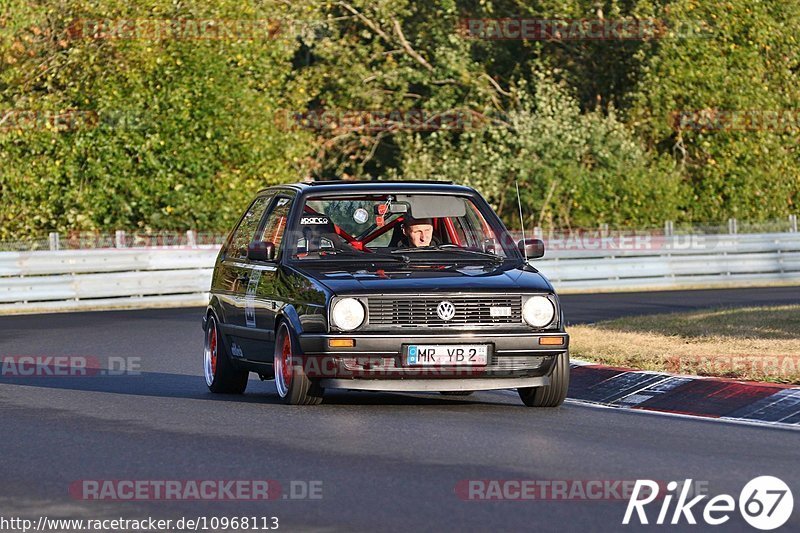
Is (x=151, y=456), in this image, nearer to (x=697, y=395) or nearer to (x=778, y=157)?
(x=697, y=395)

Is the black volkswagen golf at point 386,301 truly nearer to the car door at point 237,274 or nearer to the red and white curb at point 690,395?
the car door at point 237,274

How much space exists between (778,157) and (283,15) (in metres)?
12.9

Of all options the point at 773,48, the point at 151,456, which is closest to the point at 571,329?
the point at 151,456

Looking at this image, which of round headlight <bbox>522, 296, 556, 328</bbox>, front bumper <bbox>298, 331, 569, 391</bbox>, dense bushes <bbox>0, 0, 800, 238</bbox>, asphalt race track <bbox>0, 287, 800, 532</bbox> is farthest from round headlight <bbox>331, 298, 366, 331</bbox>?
dense bushes <bbox>0, 0, 800, 238</bbox>

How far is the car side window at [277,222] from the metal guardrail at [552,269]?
1520 centimetres

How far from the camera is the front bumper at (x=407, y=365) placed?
11.6 metres

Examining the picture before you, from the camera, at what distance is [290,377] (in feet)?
39.8

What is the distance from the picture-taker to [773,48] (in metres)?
42.2
